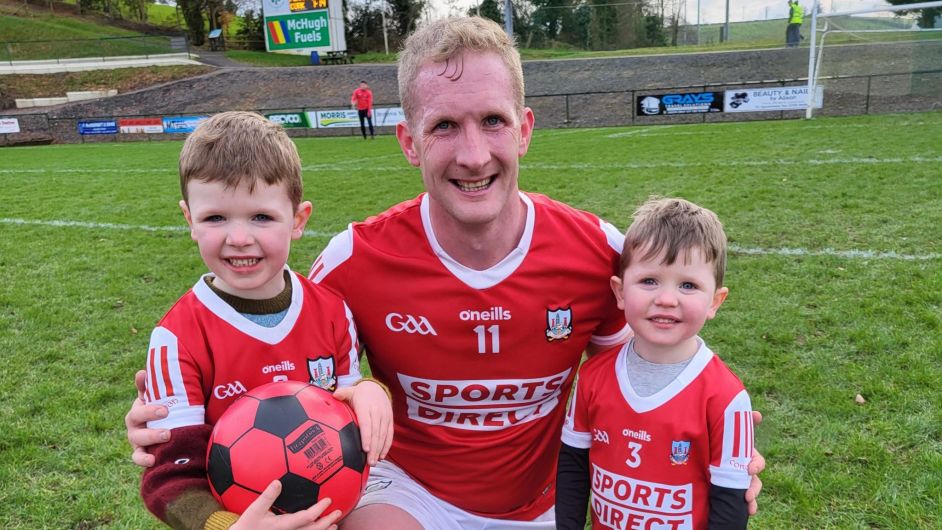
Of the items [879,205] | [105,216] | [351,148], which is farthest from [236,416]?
[351,148]

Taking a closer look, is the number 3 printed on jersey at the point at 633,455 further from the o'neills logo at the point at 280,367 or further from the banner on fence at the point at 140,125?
the banner on fence at the point at 140,125

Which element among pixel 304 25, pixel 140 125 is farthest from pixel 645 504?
pixel 304 25

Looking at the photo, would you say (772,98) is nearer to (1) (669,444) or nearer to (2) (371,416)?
(1) (669,444)

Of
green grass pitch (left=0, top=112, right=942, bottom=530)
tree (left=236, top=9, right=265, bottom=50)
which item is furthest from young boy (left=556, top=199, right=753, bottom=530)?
tree (left=236, top=9, right=265, bottom=50)

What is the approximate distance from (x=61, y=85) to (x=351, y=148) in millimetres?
26017

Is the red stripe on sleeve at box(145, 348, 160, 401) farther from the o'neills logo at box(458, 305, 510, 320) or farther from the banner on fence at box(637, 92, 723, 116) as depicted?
the banner on fence at box(637, 92, 723, 116)

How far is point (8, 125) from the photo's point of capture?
96.1ft

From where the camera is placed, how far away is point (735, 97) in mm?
Answer: 21359

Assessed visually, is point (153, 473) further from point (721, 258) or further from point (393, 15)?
point (393, 15)

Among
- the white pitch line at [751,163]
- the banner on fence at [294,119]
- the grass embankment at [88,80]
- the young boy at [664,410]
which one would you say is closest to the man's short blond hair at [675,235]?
the young boy at [664,410]

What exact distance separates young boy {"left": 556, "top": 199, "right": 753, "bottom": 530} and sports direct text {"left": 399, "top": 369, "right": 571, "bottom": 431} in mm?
250

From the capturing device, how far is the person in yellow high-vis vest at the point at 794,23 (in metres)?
28.5

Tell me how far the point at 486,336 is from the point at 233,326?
823 millimetres

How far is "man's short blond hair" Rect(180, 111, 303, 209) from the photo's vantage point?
189cm
